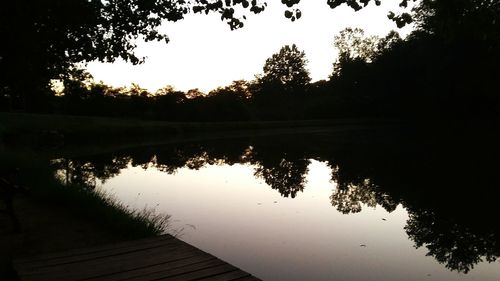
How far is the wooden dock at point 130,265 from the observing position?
4.64 metres

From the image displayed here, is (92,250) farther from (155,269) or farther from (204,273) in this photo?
(204,273)

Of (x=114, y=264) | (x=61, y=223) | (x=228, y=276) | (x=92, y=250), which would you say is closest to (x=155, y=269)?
(x=114, y=264)

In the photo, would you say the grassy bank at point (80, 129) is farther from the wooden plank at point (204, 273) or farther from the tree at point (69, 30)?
the wooden plank at point (204, 273)

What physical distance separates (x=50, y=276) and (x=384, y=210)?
7748mm

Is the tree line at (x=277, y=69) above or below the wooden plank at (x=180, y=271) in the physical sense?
above

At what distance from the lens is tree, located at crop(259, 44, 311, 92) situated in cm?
9099

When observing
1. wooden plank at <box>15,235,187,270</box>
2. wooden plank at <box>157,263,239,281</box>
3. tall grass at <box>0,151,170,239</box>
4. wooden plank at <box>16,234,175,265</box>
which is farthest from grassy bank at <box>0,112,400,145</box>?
wooden plank at <box>157,263,239,281</box>

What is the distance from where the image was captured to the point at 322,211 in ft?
33.0

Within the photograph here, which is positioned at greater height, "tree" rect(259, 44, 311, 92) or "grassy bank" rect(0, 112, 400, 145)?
"tree" rect(259, 44, 311, 92)

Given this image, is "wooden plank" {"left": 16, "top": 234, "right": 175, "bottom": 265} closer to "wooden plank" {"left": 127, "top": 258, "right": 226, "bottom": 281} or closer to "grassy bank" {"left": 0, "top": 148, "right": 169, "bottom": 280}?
"grassy bank" {"left": 0, "top": 148, "right": 169, "bottom": 280}

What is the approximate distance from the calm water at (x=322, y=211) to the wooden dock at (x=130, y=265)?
1.23m

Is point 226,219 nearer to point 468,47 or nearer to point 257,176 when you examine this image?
point 257,176

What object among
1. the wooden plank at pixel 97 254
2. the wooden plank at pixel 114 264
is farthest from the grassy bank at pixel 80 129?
the wooden plank at pixel 114 264

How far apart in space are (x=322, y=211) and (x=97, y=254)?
5916mm
